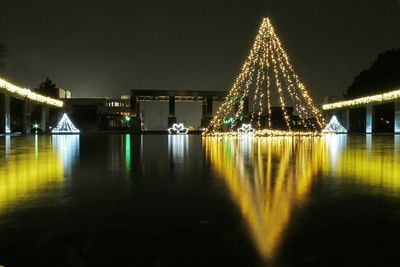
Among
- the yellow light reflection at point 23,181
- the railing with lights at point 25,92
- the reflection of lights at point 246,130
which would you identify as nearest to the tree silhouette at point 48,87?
the railing with lights at point 25,92

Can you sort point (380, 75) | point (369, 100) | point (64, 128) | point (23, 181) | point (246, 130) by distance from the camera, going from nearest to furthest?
point (23, 181), point (246, 130), point (369, 100), point (64, 128), point (380, 75)

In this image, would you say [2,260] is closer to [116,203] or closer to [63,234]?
[63,234]

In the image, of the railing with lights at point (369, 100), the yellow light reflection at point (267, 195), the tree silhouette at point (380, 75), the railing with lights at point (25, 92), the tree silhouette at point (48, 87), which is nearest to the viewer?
the yellow light reflection at point (267, 195)

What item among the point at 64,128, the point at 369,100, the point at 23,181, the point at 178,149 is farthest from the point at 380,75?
the point at 23,181

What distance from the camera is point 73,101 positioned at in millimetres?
93375

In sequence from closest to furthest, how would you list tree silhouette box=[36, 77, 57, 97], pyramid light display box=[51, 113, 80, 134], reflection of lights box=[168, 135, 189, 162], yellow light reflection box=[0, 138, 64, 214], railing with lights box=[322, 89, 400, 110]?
yellow light reflection box=[0, 138, 64, 214], reflection of lights box=[168, 135, 189, 162], railing with lights box=[322, 89, 400, 110], pyramid light display box=[51, 113, 80, 134], tree silhouette box=[36, 77, 57, 97]

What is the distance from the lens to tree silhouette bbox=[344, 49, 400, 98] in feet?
196

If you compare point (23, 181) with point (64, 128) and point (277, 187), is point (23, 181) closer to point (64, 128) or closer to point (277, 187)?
point (277, 187)

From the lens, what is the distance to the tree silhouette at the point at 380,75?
196 feet

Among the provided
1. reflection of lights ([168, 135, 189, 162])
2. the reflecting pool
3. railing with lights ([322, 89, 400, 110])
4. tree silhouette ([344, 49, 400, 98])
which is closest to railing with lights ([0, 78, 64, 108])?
reflection of lights ([168, 135, 189, 162])

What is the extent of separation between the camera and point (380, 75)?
210 feet

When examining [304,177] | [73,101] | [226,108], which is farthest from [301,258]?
[73,101]

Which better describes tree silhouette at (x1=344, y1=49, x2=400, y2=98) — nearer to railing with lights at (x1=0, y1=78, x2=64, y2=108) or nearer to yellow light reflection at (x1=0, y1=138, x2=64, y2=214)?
railing with lights at (x1=0, y1=78, x2=64, y2=108)

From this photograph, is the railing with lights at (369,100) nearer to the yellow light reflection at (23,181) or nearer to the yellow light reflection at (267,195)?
the yellow light reflection at (267,195)
